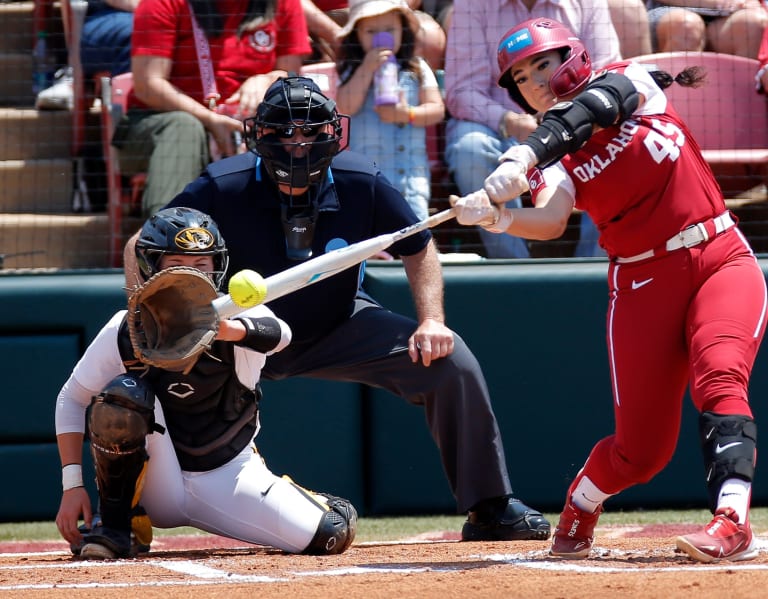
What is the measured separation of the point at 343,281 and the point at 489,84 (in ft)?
6.33

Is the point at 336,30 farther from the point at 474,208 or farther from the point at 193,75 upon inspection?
the point at 474,208

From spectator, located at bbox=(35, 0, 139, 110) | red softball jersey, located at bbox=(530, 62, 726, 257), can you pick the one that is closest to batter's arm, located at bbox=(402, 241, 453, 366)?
red softball jersey, located at bbox=(530, 62, 726, 257)

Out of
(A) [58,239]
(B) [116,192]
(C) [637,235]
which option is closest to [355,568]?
(C) [637,235]

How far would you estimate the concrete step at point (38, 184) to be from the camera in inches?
247

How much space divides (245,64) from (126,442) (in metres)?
2.98

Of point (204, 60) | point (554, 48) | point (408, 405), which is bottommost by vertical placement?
point (408, 405)

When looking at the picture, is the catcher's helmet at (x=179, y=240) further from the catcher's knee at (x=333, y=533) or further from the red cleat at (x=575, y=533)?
the red cleat at (x=575, y=533)

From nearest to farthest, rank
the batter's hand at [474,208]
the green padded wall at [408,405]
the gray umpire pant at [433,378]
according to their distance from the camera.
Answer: the batter's hand at [474,208] < the gray umpire pant at [433,378] < the green padded wall at [408,405]

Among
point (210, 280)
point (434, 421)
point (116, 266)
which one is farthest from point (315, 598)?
point (116, 266)

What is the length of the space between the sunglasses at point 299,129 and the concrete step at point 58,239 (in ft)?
6.45

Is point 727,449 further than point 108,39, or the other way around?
point 108,39

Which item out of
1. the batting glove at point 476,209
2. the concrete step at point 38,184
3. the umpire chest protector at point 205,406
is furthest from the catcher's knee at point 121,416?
the concrete step at point 38,184

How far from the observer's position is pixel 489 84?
6.25 meters

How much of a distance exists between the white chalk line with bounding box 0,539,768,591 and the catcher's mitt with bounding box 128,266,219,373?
635 millimetres
